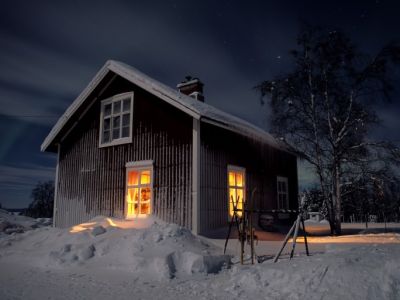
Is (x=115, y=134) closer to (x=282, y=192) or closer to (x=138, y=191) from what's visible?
(x=138, y=191)

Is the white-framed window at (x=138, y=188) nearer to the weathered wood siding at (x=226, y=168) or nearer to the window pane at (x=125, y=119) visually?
the window pane at (x=125, y=119)

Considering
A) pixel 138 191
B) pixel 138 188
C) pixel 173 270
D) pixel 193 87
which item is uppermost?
pixel 193 87

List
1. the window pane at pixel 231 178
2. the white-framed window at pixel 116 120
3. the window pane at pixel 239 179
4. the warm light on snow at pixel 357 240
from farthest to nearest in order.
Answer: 1. the white-framed window at pixel 116 120
2. the window pane at pixel 239 179
3. the window pane at pixel 231 178
4. the warm light on snow at pixel 357 240

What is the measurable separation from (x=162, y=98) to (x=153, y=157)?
7.26ft

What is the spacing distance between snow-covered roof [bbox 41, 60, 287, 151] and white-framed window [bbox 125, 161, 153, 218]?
2.67 meters

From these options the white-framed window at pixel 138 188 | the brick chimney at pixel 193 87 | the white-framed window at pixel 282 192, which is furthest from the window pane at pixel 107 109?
the white-framed window at pixel 282 192

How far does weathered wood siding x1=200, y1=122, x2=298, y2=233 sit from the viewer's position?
1220cm

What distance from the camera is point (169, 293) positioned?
6266 millimetres

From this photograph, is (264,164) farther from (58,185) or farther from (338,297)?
(338,297)

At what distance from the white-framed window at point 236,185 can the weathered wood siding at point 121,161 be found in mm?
2071

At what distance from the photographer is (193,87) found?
734 inches

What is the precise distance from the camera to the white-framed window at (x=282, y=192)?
17469mm

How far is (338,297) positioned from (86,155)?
1268cm

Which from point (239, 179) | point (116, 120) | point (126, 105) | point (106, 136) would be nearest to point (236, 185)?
point (239, 179)
